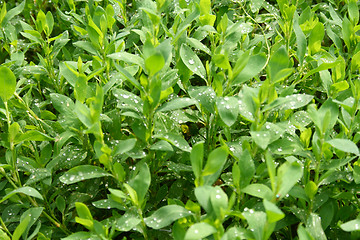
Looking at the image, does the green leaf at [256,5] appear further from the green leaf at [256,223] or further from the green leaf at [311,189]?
the green leaf at [256,223]

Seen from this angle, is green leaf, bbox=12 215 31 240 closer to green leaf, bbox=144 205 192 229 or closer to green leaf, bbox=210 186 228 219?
green leaf, bbox=144 205 192 229

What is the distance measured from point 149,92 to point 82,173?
330 millimetres

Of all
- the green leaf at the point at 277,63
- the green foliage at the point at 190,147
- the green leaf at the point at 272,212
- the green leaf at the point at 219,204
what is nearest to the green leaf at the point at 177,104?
the green foliage at the point at 190,147

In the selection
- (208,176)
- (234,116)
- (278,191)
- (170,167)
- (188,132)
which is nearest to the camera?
(278,191)

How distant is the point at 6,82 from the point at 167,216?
713mm

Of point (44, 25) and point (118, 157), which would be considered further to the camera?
point (44, 25)

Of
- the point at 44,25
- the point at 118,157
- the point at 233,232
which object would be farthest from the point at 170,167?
the point at 44,25

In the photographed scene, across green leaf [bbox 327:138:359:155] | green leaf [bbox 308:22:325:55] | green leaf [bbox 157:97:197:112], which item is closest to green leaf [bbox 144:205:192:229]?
green leaf [bbox 157:97:197:112]

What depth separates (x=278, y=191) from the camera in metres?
1.15

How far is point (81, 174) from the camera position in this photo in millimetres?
1426

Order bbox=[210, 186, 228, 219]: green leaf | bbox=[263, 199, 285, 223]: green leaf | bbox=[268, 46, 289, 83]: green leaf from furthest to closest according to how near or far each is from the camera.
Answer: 1. bbox=[268, 46, 289, 83]: green leaf
2. bbox=[210, 186, 228, 219]: green leaf
3. bbox=[263, 199, 285, 223]: green leaf

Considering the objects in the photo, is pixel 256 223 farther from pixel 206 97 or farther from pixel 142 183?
pixel 206 97

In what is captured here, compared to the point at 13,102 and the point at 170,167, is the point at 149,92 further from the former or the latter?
the point at 13,102

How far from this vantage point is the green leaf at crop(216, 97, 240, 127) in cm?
140
